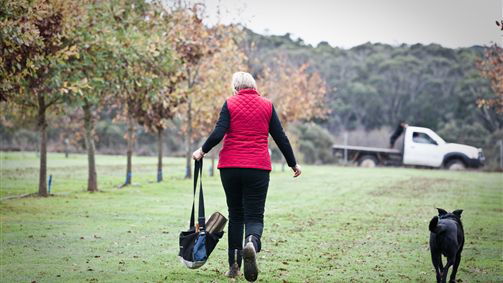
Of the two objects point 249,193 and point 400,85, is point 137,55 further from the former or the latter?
point 400,85

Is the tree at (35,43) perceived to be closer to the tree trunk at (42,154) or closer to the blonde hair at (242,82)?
the tree trunk at (42,154)

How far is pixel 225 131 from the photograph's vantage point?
25.2 feet

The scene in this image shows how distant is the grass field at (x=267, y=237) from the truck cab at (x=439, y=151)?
77.1 feet

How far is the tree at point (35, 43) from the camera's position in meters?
11.7

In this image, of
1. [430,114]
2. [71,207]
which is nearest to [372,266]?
[71,207]

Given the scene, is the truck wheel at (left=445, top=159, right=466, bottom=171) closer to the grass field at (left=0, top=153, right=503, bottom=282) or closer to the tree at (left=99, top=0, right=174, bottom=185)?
the grass field at (left=0, top=153, right=503, bottom=282)

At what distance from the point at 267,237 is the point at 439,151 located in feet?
122

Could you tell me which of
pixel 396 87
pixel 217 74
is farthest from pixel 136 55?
pixel 396 87

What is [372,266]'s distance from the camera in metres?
9.13

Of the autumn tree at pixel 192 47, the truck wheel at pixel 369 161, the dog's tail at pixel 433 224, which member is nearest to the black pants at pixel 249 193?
the dog's tail at pixel 433 224

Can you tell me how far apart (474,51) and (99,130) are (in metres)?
40.4

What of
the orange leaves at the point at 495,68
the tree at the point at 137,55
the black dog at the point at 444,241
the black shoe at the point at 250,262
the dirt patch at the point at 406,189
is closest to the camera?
the black shoe at the point at 250,262

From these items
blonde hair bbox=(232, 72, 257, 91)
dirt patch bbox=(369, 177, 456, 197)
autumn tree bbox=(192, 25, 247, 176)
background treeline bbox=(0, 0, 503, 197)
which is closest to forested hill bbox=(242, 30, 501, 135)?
background treeline bbox=(0, 0, 503, 197)

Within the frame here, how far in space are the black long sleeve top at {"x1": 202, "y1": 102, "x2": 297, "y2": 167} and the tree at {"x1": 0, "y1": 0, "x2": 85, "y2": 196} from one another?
517cm
